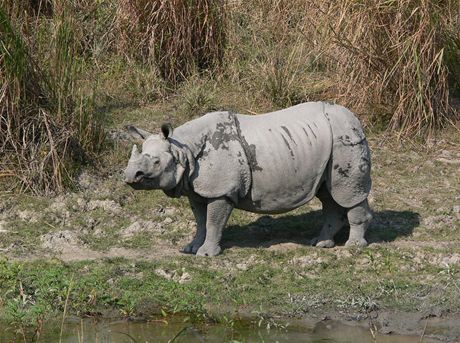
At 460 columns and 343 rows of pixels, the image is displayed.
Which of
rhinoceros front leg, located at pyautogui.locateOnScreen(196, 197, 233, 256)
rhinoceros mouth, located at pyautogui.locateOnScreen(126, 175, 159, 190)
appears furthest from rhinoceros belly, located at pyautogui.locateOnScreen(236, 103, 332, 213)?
rhinoceros mouth, located at pyautogui.locateOnScreen(126, 175, 159, 190)

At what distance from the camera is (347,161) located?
9.07 m

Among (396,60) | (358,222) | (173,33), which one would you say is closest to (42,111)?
(173,33)

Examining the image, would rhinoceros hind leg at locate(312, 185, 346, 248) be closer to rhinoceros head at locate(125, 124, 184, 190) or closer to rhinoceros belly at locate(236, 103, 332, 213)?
rhinoceros belly at locate(236, 103, 332, 213)

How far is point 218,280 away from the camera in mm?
8609

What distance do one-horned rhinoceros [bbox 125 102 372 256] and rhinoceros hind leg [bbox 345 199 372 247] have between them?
11 mm

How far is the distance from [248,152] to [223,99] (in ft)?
12.0

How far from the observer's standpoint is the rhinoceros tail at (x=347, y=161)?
29.8ft

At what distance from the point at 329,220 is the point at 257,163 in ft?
2.90

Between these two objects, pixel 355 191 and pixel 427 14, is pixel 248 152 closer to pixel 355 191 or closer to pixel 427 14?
pixel 355 191

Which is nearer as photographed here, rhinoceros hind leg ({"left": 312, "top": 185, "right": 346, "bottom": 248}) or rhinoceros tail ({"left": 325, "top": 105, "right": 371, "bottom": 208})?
rhinoceros tail ({"left": 325, "top": 105, "right": 371, "bottom": 208})

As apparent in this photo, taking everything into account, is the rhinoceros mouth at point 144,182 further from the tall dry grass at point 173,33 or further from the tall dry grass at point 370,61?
the tall dry grass at point 173,33

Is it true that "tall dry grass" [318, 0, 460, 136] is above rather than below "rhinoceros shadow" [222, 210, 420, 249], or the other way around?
above

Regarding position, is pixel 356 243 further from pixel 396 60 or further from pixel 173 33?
pixel 173 33

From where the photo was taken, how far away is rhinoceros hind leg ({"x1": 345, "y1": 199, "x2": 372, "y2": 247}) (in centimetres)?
927
